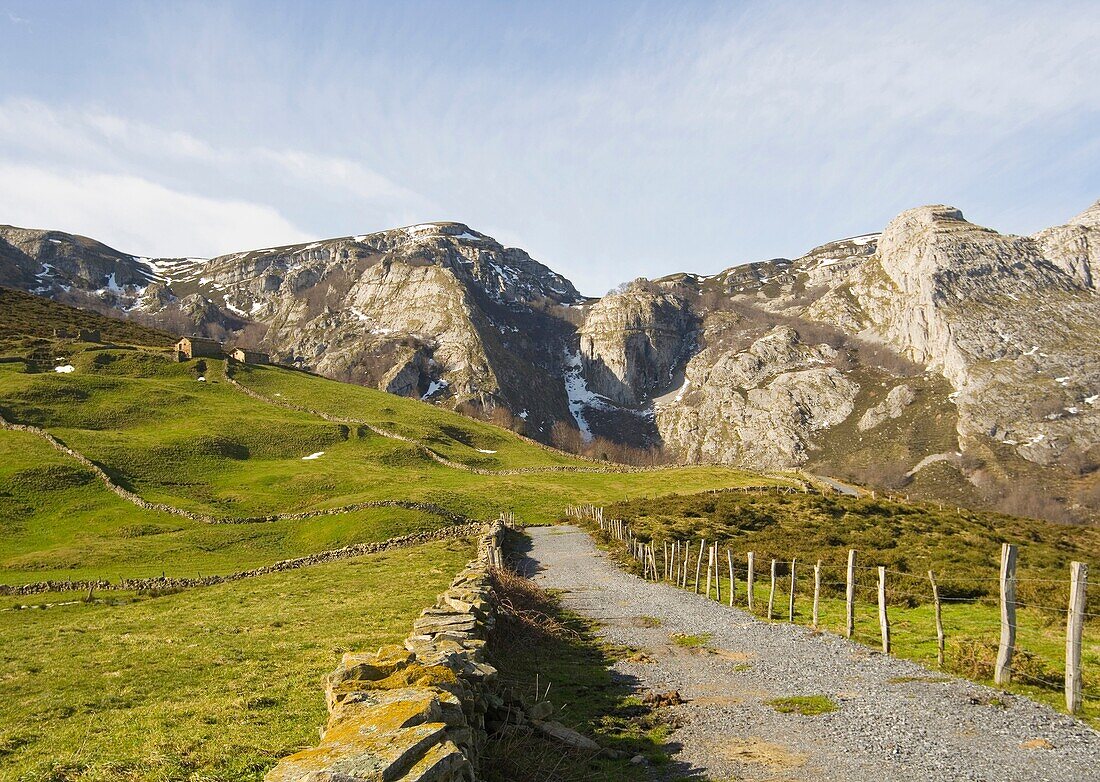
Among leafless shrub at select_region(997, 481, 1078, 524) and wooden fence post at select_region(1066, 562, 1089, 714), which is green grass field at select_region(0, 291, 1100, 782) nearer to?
wooden fence post at select_region(1066, 562, 1089, 714)

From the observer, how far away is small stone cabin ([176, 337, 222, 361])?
404ft

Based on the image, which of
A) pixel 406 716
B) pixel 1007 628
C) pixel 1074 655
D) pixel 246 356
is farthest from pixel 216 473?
pixel 1074 655

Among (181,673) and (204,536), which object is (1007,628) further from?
(204,536)

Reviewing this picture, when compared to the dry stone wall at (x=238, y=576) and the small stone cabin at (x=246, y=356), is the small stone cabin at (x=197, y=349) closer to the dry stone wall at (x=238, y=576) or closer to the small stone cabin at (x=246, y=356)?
the small stone cabin at (x=246, y=356)

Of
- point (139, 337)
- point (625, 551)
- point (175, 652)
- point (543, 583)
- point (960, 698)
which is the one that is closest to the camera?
point (960, 698)

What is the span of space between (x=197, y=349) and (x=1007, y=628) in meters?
139

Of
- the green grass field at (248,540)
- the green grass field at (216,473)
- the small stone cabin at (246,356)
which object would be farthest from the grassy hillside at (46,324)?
the small stone cabin at (246,356)

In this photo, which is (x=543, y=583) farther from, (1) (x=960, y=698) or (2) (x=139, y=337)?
(2) (x=139, y=337)

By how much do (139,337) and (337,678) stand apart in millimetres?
174132

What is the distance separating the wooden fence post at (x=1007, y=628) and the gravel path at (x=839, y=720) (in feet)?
2.44

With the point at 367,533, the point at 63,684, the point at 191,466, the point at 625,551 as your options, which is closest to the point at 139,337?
the point at 191,466

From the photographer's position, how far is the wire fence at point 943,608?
45.9 feet

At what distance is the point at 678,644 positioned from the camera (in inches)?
746

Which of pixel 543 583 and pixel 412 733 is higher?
pixel 412 733
